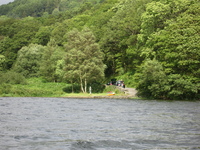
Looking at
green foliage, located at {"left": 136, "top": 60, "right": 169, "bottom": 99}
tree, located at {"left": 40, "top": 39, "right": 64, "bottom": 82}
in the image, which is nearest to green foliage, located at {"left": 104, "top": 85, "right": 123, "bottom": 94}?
green foliage, located at {"left": 136, "top": 60, "right": 169, "bottom": 99}

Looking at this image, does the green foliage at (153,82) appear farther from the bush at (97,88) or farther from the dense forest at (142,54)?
the bush at (97,88)

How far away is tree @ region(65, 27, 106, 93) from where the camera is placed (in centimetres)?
6539

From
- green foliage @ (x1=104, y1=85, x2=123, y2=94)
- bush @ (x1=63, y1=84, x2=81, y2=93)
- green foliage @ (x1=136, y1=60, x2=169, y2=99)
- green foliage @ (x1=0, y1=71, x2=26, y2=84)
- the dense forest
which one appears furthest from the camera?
green foliage @ (x1=0, y1=71, x2=26, y2=84)

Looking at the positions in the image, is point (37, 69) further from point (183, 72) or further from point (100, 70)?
point (183, 72)

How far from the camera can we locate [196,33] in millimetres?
54688

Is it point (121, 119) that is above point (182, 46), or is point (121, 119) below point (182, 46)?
below

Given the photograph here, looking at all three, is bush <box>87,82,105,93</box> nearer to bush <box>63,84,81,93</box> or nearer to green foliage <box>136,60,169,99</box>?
bush <box>63,84,81,93</box>

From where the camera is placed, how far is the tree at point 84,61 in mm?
65394

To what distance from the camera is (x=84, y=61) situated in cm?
6544

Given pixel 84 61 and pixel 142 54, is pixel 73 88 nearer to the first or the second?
pixel 84 61

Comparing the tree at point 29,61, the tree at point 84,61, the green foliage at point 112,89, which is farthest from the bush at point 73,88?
the tree at point 29,61

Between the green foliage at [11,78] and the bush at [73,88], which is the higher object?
the green foliage at [11,78]

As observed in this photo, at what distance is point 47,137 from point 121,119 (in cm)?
956

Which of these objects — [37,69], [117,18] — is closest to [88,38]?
[117,18]
